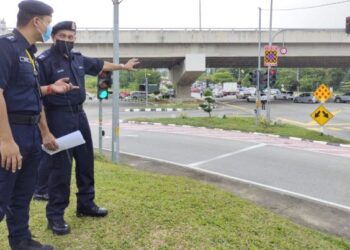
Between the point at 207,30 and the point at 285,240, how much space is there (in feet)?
115

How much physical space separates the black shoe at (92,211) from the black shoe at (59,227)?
0.37 metres

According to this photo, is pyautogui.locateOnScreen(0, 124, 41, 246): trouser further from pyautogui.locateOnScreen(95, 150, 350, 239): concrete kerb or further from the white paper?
pyautogui.locateOnScreen(95, 150, 350, 239): concrete kerb

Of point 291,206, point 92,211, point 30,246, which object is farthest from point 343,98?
point 30,246

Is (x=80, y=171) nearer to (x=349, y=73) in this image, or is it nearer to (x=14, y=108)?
(x=14, y=108)

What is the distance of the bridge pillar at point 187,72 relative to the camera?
37844mm

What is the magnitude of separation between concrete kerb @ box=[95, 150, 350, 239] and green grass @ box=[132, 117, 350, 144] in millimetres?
9246

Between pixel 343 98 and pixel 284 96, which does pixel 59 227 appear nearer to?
pixel 343 98

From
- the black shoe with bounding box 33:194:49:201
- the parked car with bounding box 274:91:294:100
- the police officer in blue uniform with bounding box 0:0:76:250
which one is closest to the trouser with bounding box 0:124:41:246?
the police officer in blue uniform with bounding box 0:0:76:250

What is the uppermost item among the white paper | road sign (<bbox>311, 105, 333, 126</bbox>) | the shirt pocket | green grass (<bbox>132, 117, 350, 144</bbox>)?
the shirt pocket

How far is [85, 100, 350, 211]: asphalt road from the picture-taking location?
8.30 metres

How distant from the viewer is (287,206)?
21.2ft

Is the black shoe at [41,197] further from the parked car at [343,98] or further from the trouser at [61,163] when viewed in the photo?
the parked car at [343,98]

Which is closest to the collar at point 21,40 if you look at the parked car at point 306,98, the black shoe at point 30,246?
the black shoe at point 30,246

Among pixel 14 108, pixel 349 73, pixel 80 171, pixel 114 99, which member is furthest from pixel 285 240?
pixel 349 73
